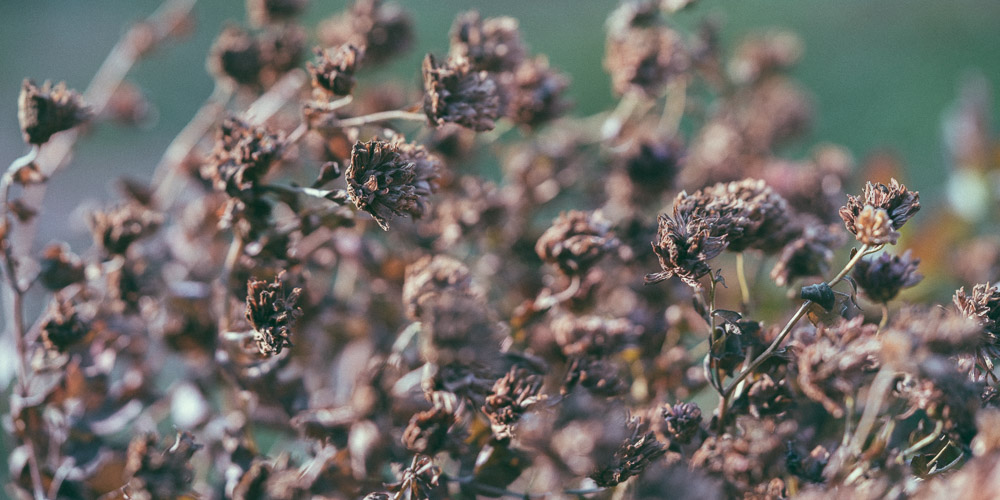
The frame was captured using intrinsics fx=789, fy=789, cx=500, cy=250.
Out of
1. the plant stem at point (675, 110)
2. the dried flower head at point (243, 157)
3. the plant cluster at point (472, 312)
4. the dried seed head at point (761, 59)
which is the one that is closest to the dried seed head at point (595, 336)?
the plant cluster at point (472, 312)

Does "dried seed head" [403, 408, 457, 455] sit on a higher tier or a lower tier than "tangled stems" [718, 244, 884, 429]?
higher

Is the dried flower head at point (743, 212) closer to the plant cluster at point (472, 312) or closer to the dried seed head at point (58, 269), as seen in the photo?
the plant cluster at point (472, 312)

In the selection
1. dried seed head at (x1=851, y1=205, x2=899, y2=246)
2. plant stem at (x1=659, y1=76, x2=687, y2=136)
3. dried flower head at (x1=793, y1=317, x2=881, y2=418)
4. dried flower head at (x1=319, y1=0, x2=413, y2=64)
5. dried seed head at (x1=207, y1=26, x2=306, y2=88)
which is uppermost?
dried seed head at (x1=207, y1=26, x2=306, y2=88)

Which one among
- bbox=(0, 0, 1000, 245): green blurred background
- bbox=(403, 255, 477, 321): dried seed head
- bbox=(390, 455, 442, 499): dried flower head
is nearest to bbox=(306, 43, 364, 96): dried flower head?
bbox=(403, 255, 477, 321): dried seed head

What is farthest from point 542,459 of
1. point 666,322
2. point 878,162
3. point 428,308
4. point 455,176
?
point 878,162

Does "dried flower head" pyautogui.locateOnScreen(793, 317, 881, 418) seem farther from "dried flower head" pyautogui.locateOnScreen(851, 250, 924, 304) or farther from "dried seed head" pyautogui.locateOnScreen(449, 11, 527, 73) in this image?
"dried seed head" pyautogui.locateOnScreen(449, 11, 527, 73)

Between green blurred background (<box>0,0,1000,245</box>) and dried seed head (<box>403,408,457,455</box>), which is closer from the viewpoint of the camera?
dried seed head (<box>403,408,457,455</box>)
